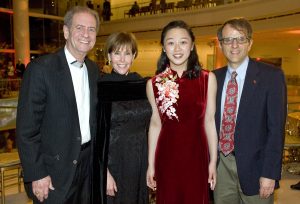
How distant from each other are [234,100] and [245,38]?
1.58 feet

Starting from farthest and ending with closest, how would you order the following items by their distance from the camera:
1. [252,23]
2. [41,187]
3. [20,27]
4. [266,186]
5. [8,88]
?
[20,27]
[8,88]
[252,23]
[266,186]
[41,187]

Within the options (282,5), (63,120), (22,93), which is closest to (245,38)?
(63,120)

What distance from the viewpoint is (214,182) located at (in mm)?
2375

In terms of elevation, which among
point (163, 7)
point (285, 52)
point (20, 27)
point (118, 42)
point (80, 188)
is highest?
point (163, 7)

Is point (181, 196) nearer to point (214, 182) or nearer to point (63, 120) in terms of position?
point (214, 182)

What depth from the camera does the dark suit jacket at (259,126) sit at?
2268mm

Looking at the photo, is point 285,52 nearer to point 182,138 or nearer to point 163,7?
point 163,7

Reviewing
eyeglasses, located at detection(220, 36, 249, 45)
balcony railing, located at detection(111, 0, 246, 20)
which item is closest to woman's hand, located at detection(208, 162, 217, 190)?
eyeglasses, located at detection(220, 36, 249, 45)

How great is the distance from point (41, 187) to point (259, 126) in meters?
1.63

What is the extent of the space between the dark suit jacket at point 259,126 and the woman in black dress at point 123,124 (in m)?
0.76

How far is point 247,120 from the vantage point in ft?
7.67

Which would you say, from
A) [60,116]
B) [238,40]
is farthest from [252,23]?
[60,116]

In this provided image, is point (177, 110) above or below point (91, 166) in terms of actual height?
above

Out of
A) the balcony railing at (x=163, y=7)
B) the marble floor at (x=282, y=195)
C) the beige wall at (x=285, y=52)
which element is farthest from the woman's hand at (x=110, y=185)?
the beige wall at (x=285, y=52)
